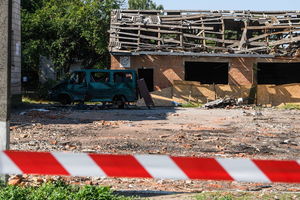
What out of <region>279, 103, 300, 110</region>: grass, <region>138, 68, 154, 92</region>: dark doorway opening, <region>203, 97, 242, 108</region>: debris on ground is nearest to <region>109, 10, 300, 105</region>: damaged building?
<region>138, 68, 154, 92</region>: dark doorway opening

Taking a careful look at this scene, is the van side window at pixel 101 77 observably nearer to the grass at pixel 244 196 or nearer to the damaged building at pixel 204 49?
the damaged building at pixel 204 49

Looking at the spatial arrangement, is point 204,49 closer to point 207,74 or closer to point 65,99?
point 207,74

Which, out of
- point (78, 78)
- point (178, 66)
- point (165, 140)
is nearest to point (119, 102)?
point (78, 78)

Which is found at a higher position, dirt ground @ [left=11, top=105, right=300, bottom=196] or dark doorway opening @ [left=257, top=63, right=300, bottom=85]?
dark doorway opening @ [left=257, top=63, right=300, bottom=85]

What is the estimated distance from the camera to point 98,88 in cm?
2509

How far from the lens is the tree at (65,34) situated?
113 ft

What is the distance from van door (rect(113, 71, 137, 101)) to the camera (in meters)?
25.3

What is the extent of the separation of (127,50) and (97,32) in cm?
535

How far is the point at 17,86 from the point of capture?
75.7 feet

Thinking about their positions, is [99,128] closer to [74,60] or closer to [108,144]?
[108,144]

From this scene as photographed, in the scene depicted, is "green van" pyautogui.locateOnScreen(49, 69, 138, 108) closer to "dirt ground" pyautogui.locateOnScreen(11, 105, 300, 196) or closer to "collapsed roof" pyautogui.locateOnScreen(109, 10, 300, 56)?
"collapsed roof" pyautogui.locateOnScreen(109, 10, 300, 56)

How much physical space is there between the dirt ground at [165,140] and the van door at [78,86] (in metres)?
6.70

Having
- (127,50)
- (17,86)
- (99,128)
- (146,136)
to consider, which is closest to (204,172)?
(146,136)

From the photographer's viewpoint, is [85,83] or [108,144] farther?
[85,83]
